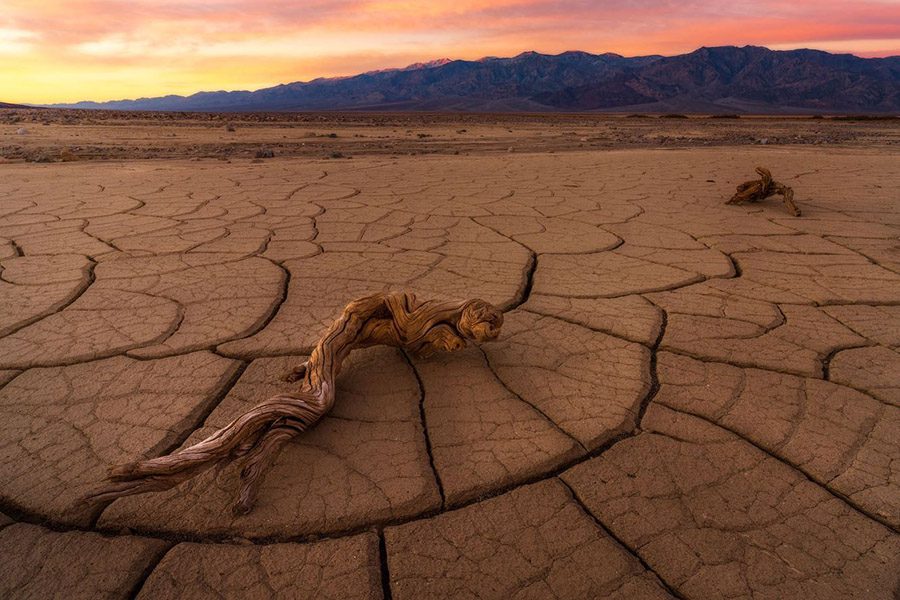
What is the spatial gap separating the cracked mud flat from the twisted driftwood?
0.07 metres

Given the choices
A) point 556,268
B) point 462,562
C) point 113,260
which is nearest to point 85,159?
point 113,260

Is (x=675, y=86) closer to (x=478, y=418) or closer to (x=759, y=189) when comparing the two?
(x=759, y=189)

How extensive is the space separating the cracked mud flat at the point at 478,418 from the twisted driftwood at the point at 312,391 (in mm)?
68

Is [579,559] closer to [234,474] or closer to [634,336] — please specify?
[234,474]

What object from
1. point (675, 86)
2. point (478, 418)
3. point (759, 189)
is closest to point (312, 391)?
point (478, 418)

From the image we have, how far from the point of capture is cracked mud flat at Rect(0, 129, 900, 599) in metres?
1.03

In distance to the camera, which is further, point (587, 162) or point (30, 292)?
point (587, 162)

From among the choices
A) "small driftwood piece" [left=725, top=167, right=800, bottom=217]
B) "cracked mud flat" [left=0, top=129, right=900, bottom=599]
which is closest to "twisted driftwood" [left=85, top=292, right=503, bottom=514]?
"cracked mud flat" [left=0, top=129, right=900, bottom=599]

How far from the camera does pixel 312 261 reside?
109 inches

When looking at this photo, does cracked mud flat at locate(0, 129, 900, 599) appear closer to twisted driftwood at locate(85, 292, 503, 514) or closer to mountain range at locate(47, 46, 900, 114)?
twisted driftwood at locate(85, 292, 503, 514)

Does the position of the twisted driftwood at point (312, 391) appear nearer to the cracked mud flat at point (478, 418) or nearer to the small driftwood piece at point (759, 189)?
the cracked mud flat at point (478, 418)

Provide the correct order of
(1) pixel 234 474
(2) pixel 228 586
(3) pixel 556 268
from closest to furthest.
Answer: (2) pixel 228 586 → (1) pixel 234 474 → (3) pixel 556 268

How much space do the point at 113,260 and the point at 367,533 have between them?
234cm

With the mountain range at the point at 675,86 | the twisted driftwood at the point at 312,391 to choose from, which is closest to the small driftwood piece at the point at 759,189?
the twisted driftwood at the point at 312,391
